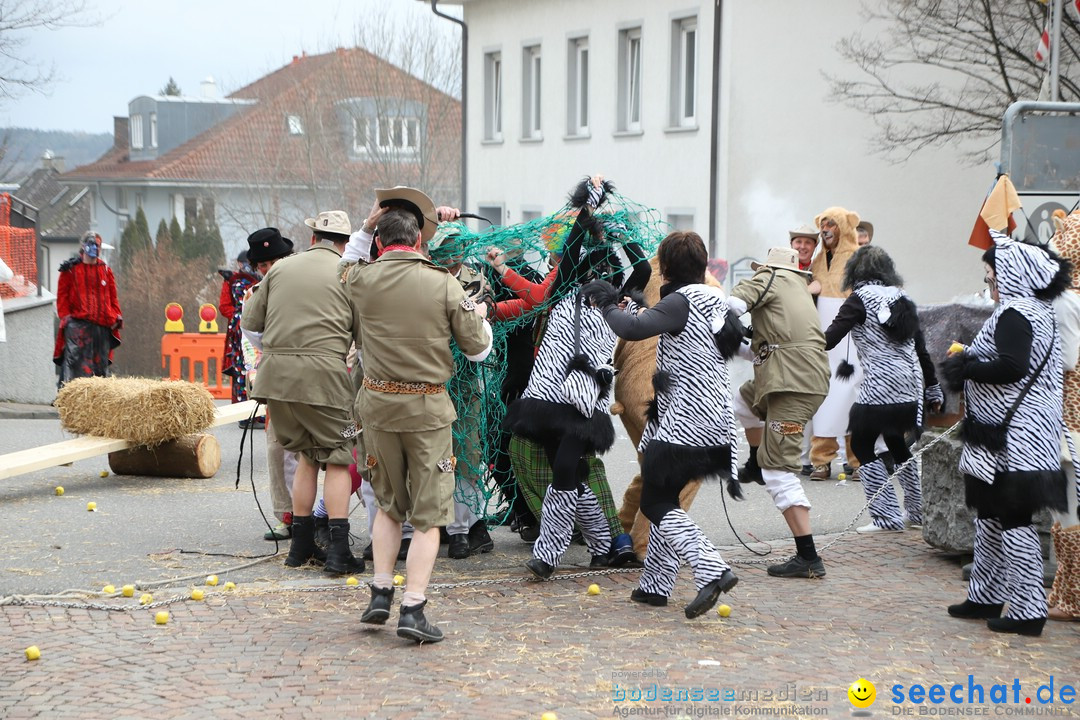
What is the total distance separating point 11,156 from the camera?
134ft

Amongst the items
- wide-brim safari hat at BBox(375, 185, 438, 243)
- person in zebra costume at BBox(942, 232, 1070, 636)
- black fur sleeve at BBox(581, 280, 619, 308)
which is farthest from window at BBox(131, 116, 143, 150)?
person in zebra costume at BBox(942, 232, 1070, 636)

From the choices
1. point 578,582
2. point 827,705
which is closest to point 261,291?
point 578,582

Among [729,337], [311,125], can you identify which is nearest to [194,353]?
[729,337]

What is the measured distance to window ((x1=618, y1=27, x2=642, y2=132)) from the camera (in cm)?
2609

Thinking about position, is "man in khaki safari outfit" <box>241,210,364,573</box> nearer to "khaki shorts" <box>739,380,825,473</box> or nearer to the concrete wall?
"khaki shorts" <box>739,380,825,473</box>

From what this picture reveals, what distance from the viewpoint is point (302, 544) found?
7895mm

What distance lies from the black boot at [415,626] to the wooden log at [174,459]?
5.30 m

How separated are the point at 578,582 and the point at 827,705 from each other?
241 cm

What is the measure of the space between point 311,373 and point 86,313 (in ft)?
27.9

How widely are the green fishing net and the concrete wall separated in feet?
35.6

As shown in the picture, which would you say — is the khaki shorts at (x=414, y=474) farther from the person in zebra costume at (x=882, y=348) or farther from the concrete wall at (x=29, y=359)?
the concrete wall at (x=29, y=359)

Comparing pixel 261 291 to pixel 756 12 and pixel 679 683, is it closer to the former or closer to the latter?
pixel 679 683

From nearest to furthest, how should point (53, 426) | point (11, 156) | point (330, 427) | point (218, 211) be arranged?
point (330, 427)
point (53, 426)
point (11, 156)
point (218, 211)

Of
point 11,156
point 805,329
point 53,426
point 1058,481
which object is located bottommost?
point 53,426
